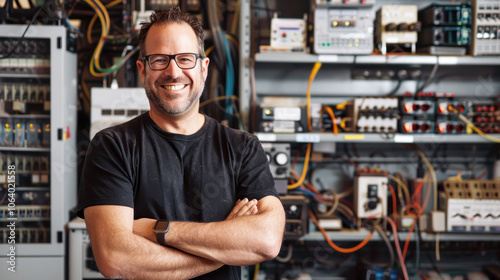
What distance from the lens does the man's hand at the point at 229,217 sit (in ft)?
4.43

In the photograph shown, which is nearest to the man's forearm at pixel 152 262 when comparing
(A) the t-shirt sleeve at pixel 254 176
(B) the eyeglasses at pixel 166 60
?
(A) the t-shirt sleeve at pixel 254 176

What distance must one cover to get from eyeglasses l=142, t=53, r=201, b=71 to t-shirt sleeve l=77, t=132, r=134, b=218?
0.28 meters

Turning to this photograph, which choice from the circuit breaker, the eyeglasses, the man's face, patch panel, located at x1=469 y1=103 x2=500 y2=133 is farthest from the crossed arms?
patch panel, located at x1=469 y1=103 x2=500 y2=133

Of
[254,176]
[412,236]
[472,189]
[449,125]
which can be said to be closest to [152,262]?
[254,176]

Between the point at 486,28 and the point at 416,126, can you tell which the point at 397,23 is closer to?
the point at 486,28

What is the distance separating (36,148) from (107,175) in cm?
164

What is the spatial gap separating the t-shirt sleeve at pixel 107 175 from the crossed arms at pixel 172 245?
0.03 m

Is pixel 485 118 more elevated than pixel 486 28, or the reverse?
pixel 486 28

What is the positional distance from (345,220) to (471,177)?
3.22 ft

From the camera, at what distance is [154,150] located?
1454mm

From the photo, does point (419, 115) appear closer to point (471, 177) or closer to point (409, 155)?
point (409, 155)

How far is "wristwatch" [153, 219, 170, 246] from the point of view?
1311 mm

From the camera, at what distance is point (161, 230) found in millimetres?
1313

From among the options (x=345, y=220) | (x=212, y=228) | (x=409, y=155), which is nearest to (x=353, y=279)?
(x=345, y=220)
